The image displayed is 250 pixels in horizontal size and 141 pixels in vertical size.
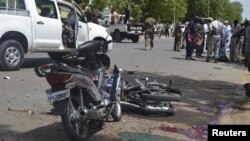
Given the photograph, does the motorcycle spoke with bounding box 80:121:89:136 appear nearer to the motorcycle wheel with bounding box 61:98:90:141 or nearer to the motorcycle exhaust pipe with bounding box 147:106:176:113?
the motorcycle wheel with bounding box 61:98:90:141

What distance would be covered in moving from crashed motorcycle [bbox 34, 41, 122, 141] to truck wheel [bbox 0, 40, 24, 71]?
6.47m

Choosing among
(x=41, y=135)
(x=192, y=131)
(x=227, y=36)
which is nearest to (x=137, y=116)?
(x=192, y=131)

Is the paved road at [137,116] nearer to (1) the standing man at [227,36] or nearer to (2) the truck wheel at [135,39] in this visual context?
(1) the standing man at [227,36]

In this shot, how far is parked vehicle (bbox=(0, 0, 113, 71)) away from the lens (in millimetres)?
13297

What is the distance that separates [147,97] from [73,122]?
7.94 ft

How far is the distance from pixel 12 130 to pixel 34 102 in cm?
A: 214

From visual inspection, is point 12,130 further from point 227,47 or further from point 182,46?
point 182,46

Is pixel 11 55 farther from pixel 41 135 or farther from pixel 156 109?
pixel 41 135

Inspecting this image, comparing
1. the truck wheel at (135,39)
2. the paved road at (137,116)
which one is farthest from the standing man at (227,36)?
the truck wheel at (135,39)

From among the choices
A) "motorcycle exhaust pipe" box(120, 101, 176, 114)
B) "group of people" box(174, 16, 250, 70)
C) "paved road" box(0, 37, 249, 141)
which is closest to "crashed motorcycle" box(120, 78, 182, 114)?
"motorcycle exhaust pipe" box(120, 101, 176, 114)

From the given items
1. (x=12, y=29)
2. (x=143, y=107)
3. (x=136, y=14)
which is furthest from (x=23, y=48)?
(x=136, y=14)

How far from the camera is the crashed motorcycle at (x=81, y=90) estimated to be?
20.6 ft


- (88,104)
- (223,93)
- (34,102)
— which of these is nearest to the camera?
(88,104)

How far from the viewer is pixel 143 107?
8672mm
